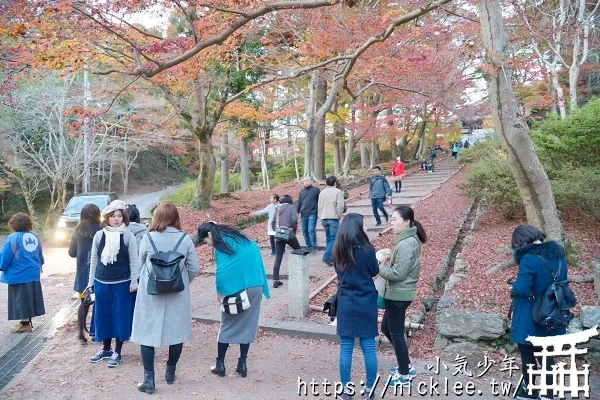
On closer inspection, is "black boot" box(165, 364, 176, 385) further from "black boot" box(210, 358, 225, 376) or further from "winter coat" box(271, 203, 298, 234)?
"winter coat" box(271, 203, 298, 234)

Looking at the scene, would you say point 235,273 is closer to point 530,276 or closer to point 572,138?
point 530,276

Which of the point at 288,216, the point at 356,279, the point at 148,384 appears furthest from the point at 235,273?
the point at 288,216

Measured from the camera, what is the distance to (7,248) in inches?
227

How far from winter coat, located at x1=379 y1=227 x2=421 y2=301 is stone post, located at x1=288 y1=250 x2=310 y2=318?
2059mm

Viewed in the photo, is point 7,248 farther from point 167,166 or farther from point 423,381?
point 167,166

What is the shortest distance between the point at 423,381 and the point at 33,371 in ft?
13.9

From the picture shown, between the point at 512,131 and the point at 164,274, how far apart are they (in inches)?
211

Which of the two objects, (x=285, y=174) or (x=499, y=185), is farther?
(x=285, y=174)

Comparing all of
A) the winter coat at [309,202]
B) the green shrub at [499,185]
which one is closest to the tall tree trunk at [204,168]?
the winter coat at [309,202]

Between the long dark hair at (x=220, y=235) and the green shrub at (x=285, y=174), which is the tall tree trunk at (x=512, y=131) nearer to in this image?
the long dark hair at (x=220, y=235)

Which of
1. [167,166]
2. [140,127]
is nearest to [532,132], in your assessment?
[140,127]

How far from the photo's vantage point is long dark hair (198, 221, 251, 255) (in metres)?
4.15

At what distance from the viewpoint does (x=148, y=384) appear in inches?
161

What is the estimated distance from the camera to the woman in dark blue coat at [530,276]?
358 cm
